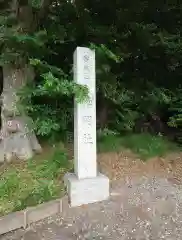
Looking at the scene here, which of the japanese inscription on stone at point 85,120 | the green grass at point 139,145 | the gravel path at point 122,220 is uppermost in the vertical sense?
the japanese inscription on stone at point 85,120

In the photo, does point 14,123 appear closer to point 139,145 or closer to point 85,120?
point 85,120

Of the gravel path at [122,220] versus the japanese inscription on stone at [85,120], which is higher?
the japanese inscription on stone at [85,120]

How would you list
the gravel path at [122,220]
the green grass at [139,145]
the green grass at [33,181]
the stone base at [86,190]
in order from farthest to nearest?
1. the green grass at [139,145]
2. the stone base at [86,190]
3. the green grass at [33,181]
4. the gravel path at [122,220]

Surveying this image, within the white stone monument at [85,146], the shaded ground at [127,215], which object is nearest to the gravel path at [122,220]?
the shaded ground at [127,215]

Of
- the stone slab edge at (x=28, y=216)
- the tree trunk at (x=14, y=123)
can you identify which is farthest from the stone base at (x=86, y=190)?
the tree trunk at (x=14, y=123)

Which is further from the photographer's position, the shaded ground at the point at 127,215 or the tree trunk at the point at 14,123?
the tree trunk at the point at 14,123

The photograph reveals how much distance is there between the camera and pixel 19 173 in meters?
4.55

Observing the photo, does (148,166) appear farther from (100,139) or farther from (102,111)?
(102,111)

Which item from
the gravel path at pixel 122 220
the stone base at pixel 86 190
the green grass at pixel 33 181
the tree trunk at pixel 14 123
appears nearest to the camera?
the gravel path at pixel 122 220

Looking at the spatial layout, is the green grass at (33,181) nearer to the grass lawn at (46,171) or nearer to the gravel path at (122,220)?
the grass lawn at (46,171)

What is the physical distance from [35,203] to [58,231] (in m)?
0.48

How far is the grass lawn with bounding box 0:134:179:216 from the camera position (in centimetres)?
373

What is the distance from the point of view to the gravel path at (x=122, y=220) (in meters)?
3.24

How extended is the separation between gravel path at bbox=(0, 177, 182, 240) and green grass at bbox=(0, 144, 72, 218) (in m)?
0.31
